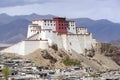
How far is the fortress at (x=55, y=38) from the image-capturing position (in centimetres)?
13712

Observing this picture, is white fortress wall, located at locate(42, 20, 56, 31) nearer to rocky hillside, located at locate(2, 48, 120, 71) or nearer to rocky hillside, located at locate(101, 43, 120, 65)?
rocky hillside, located at locate(2, 48, 120, 71)

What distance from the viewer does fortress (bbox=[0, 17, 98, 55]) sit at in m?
137

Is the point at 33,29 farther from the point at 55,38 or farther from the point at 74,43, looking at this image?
the point at 74,43

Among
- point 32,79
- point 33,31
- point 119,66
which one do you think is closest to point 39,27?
point 33,31

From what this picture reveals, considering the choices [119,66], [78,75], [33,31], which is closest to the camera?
[78,75]

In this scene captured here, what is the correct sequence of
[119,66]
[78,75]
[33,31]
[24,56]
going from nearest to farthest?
[78,75], [24,56], [33,31], [119,66]

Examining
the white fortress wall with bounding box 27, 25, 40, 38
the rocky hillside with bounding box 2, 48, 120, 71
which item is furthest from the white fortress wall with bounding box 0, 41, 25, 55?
the white fortress wall with bounding box 27, 25, 40, 38

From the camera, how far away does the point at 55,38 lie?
140 meters

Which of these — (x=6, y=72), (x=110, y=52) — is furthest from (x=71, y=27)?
(x=6, y=72)

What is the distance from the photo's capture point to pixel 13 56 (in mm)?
135875

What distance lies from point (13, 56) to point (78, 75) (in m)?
19.9

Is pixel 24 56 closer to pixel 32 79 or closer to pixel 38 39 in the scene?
pixel 38 39

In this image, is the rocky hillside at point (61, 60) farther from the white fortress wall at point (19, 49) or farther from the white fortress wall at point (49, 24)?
the white fortress wall at point (49, 24)

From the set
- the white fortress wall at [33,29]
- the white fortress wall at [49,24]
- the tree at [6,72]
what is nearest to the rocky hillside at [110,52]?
the white fortress wall at [49,24]
